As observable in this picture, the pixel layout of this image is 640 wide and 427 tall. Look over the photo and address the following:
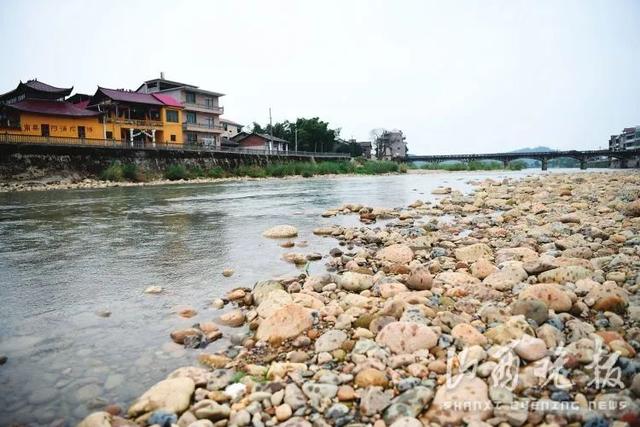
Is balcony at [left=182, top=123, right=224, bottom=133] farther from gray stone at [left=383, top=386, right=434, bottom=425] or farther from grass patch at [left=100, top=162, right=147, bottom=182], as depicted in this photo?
gray stone at [left=383, top=386, right=434, bottom=425]

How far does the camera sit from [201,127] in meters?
47.8

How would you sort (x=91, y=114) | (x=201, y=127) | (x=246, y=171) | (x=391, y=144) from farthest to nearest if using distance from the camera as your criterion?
(x=391, y=144) < (x=201, y=127) < (x=246, y=171) < (x=91, y=114)

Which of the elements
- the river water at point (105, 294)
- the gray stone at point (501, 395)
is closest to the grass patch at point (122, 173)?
the river water at point (105, 294)

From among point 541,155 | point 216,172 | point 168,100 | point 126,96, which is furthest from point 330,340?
point 541,155

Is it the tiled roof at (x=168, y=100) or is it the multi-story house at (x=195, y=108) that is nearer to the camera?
the tiled roof at (x=168, y=100)

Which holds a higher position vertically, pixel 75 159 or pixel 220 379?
pixel 75 159

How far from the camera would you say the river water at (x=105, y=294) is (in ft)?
9.23

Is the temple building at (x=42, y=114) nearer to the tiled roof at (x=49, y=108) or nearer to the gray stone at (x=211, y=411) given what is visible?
the tiled roof at (x=49, y=108)

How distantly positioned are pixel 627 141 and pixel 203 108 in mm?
101723

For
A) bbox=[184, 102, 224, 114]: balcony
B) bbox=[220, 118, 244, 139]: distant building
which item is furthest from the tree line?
bbox=[184, 102, 224, 114]: balcony

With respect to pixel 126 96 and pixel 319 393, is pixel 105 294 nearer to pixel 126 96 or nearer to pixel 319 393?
pixel 319 393

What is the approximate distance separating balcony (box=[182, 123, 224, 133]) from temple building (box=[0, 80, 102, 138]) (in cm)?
1182

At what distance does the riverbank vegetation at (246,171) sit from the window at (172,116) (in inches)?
370

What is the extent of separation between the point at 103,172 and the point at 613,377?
32.5 meters
